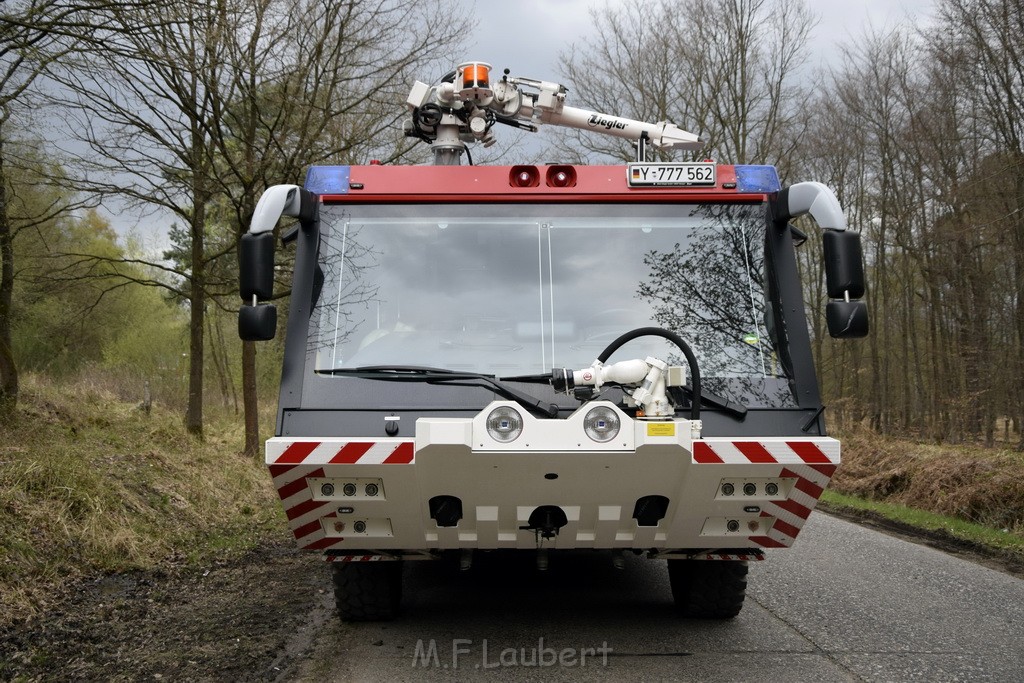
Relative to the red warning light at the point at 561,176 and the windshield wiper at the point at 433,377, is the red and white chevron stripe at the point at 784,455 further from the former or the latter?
the red warning light at the point at 561,176

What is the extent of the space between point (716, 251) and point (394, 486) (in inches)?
85.3

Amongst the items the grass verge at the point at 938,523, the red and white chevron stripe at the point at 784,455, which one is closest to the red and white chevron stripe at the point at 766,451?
the red and white chevron stripe at the point at 784,455

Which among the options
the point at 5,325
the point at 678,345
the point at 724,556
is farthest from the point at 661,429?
the point at 5,325

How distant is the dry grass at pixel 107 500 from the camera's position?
6.24 meters

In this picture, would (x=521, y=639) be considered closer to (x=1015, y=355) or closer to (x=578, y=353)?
(x=578, y=353)

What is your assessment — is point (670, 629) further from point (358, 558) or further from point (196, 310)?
point (196, 310)

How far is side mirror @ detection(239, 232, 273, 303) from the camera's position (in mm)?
4477

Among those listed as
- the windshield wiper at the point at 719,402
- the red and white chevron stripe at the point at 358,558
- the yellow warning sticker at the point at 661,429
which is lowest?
the red and white chevron stripe at the point at 358,558

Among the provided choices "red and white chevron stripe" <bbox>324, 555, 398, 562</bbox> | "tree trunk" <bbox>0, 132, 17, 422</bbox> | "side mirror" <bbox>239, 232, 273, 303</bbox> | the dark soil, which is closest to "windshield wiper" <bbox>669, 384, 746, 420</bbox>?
"red and white chevron stripe" <bbox>324, 555, 398, 562</bbox>

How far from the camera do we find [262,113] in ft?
44.5

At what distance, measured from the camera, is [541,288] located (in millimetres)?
4918

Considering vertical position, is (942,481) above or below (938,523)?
above

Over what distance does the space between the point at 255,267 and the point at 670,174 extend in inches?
90.9

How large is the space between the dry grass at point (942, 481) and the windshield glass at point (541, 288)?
6.71 m
